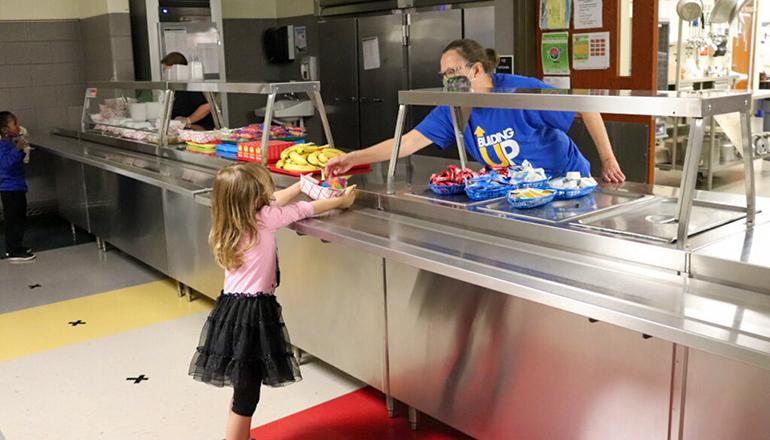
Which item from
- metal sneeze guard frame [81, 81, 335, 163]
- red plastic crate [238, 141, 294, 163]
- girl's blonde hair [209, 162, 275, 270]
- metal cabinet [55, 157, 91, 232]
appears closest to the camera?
girl's blonde hair [209, 162, 275, 270]

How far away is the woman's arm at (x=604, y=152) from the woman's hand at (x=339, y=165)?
40.5 inches

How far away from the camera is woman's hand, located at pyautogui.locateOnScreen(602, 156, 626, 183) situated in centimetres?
305

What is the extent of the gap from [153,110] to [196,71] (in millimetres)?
1272

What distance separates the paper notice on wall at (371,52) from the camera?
21.1 ft

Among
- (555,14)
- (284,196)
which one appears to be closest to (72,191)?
(284,196)

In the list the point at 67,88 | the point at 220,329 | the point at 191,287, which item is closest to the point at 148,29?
the point at 67,88

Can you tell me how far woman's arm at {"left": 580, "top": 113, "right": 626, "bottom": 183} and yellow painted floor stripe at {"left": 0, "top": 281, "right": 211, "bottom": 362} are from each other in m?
2.46

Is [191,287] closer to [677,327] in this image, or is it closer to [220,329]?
[220,329]

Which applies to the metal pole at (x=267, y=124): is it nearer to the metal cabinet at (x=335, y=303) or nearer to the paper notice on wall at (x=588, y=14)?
the metal cabinet at (x=335, y=303)

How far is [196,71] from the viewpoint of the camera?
21.4 ft

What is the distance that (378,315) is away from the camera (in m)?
2.92

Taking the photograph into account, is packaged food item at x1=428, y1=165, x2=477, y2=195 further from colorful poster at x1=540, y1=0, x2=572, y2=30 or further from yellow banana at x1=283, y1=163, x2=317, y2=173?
colorful poster at x1=540, y1=0, x2=572, y2=30

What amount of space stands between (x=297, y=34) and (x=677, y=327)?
6.61m

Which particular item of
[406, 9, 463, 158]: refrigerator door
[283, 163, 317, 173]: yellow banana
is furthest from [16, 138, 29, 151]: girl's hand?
[283, 163, 317, 173]: yellow banana
